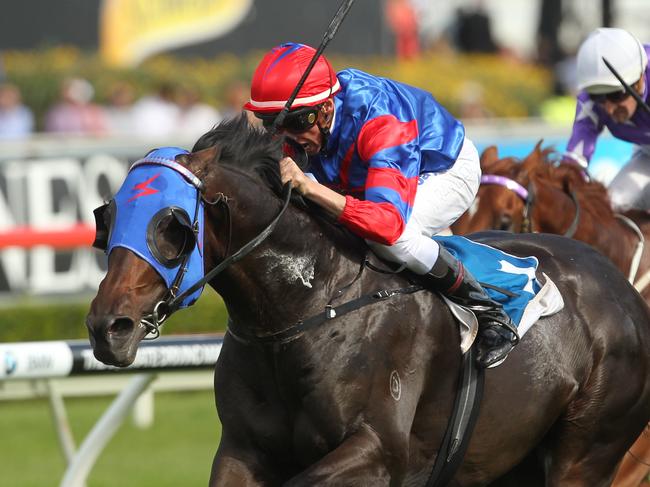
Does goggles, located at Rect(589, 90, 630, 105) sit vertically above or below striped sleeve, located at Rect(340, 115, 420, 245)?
below

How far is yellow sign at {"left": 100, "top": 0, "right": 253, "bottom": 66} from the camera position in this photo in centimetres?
1597

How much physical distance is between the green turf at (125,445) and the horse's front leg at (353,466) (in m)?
2.65

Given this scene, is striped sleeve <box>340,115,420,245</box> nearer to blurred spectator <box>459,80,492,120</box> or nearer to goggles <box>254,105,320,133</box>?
goggles <box>254,105,320,133</box>

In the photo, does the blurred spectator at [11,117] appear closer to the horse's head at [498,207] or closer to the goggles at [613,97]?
the horse's head at [498,207]

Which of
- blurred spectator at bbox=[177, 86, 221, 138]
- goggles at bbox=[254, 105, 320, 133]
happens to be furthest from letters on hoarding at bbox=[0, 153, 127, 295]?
goggles at bbox=[254, 105, 320, 133]

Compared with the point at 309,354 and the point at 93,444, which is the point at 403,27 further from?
the point at 309,354

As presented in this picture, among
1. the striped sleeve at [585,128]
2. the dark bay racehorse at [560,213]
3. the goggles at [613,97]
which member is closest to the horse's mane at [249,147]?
the dark bay racehorse at [560,213]

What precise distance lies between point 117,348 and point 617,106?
320cm

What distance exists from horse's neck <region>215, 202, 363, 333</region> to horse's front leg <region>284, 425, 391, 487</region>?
38 centimetres

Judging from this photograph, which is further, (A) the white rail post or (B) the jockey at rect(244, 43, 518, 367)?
(A) the white rail post

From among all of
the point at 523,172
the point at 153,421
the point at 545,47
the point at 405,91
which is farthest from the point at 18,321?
the point at 545,47

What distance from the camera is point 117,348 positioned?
333 centimetres

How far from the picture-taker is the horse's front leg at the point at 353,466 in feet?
12.0

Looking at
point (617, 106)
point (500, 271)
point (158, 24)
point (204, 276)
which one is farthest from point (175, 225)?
point (158, 24)
